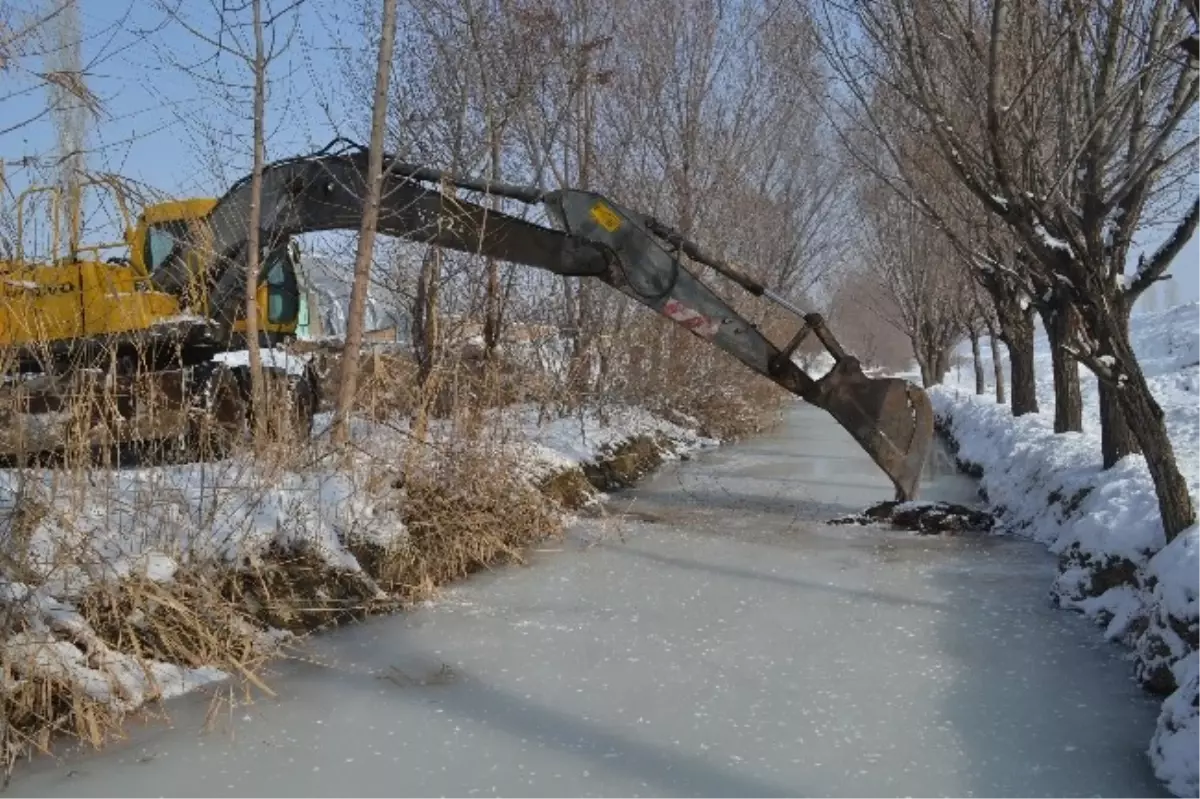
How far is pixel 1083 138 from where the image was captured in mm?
5727

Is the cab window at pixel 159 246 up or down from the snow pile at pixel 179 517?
up

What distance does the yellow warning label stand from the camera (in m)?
8.09

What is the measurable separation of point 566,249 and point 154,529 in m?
4.04

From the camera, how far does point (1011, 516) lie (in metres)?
8.92

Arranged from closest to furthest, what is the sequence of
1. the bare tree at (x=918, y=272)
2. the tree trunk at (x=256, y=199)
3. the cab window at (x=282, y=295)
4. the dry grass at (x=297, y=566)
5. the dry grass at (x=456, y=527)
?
the dry grass at (x=297, y=566)
the dry grass at (x=456, y=527)
the tree trunk at (x=256, y=199)
the cab window at (x=282, y=295)
the bare tree at (x=918, y=272)

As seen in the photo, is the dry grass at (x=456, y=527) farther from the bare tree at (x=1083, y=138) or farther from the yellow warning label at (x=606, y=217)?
the bare tree at (x=1083, y=138)

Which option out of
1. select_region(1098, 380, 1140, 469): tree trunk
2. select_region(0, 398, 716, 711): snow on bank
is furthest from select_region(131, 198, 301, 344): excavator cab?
select_region(1098, 380, 1140, 469): tree trunk

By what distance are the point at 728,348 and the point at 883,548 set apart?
1.95 m

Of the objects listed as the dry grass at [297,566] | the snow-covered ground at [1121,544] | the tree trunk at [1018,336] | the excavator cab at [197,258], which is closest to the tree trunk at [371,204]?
the dry grass at [297,566]

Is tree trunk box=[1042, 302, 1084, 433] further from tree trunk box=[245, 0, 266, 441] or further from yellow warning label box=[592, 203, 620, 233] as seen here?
tree trunk box=[245, 0, 266, 441]

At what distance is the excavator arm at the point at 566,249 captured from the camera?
7828 mm

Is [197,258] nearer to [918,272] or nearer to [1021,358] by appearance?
[1021,358]

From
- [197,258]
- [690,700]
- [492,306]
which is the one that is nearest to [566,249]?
[197,258]

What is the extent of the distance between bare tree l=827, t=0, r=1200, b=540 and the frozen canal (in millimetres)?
1389
